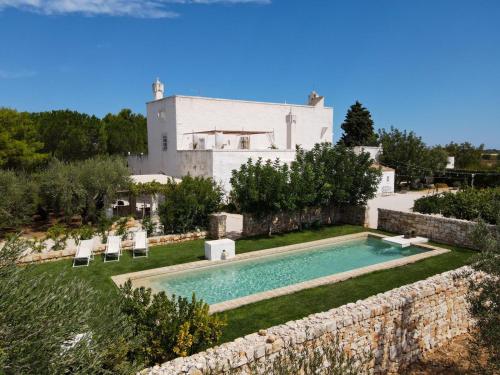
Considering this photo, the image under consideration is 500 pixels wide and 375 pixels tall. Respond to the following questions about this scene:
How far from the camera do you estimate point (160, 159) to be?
3391 cm

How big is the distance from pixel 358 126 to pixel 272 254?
4654 centimetres

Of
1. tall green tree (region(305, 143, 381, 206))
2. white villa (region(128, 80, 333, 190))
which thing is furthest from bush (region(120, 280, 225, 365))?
white villa (region(128, 80, 333, 190))

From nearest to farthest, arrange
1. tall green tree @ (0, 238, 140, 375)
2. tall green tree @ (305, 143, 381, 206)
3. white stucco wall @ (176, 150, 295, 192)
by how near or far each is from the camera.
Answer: tall green tree @ (0, 238, 140, 375) < tall green tree @ (305, 143, 381, 206) < white stucco wall @ (176, 150, 295, 192)

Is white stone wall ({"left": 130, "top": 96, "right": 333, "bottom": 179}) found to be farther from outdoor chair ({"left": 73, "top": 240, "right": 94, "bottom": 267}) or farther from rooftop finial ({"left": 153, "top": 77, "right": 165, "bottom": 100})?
outdoor chair ({"left": 73, "top": 240, "right": 94, "bottom": 267})

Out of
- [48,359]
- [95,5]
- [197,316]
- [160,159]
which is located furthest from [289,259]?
[160,159]

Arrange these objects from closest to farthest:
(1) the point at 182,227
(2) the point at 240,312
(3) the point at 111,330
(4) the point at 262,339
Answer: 1. (3) the point at 111,330
2. (4) the point at 262,339
3. (2) the point at 240,312
4. (1) the point at 182,227

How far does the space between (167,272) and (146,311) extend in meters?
6.67

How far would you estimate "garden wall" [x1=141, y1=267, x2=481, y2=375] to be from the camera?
20.9 feet

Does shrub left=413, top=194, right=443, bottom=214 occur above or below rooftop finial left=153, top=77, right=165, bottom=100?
below

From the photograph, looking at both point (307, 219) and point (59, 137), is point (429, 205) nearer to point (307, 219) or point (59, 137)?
point (307, 219)

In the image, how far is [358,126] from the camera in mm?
58219

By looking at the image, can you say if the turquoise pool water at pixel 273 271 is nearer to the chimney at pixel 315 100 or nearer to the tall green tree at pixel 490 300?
the tall green tree at pixel 490 300

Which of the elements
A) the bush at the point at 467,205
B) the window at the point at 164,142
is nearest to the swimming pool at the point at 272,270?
the bush at the point at 467,205

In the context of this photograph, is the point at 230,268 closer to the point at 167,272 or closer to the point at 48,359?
the point at 167,272
